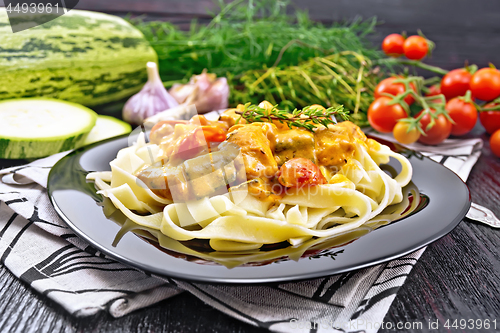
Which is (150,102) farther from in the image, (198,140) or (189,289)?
(189,289)

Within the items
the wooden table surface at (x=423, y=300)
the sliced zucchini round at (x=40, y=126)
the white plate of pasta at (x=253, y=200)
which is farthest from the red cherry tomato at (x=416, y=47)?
the sliced zucchini round at (x=40, y=126)

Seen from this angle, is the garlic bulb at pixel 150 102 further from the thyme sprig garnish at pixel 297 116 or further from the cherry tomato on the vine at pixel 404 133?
the cherry tomato on the vine at pixel 404 133

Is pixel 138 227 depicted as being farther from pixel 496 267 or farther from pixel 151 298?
pixel 496 267

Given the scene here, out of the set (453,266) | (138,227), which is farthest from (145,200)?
(453,266)

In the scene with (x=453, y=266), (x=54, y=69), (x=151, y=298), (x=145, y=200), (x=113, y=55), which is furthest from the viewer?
(x=113, y=55)

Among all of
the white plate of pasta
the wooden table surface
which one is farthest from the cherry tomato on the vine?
the white plate of pasta

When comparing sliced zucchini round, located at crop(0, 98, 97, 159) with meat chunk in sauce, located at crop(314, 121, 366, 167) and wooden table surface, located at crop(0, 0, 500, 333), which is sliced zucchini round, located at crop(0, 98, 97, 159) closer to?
wooden table surface, located at crop(0, 0, 500, 333)

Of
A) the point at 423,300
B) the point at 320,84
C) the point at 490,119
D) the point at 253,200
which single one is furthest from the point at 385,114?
the point at 423,300
